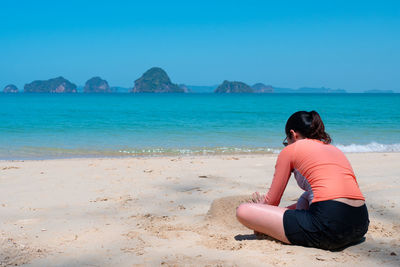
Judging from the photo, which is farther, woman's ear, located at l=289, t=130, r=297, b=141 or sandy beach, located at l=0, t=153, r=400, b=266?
woman's ear, located at l=289, t=130, r=297, b=141

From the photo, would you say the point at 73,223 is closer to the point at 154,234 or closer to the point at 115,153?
the point at 154,234

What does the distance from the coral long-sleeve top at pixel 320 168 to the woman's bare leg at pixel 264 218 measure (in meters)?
0.32

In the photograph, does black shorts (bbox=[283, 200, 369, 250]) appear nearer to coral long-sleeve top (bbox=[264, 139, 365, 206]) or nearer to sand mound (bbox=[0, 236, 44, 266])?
coral long-sleeve top (bbox=[264, 139, 365, 206])

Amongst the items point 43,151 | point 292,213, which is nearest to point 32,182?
point 292,213

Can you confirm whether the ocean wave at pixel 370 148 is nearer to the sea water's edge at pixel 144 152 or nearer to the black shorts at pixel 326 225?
the sea water's edge at pixel 144 152

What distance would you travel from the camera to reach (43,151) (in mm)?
12945

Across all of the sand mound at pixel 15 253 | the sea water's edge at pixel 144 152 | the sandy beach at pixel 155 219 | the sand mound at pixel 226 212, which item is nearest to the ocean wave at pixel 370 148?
the sea water's edge at pixel 144 152

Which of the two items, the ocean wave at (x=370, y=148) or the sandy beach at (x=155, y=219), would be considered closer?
the sandy beach at (x=155, y=219)

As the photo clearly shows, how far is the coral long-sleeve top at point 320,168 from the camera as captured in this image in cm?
317

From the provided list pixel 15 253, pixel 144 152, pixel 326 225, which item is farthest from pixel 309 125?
pixel 144 152

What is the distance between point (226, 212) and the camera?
4.46 metres

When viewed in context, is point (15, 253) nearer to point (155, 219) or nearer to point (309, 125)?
point (155, 219)

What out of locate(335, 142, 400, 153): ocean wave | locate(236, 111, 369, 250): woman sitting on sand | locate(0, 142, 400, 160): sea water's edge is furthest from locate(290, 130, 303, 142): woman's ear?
locate(335, 142, 400, 153): ocean wave

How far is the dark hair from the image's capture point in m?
3.33
